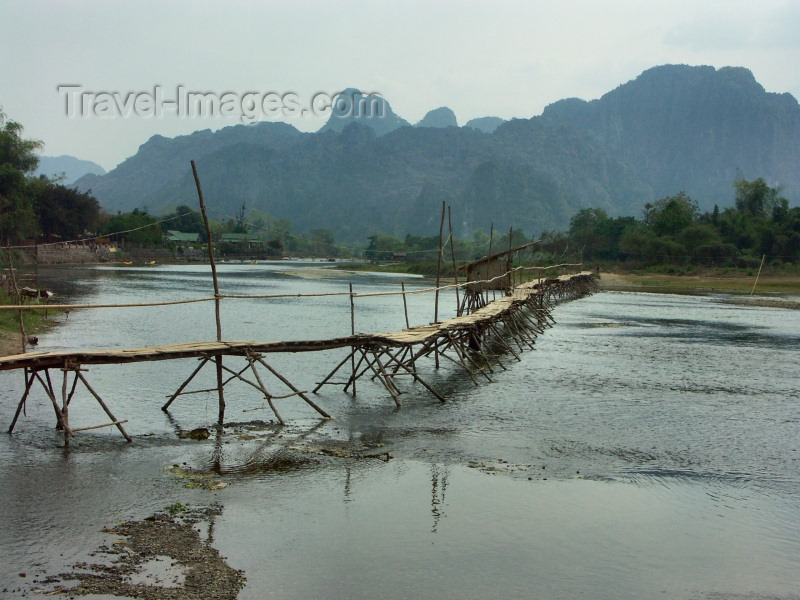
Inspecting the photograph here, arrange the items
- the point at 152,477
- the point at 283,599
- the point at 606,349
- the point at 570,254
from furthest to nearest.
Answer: the point at 570,254 < the point at 606,349 < the point at 152,477 < the point at 283,599

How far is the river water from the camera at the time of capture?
259 inches

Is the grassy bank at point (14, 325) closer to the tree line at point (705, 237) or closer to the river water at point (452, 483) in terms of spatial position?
the river water at point (452, 483)

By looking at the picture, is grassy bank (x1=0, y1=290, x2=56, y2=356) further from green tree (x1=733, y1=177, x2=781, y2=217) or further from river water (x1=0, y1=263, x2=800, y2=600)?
green tree (x1=733, y1=177, x2=781, y2=217)

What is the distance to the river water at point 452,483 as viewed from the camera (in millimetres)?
6566

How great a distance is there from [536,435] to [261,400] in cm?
507

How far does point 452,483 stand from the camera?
8.87m

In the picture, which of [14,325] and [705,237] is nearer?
[14,325]

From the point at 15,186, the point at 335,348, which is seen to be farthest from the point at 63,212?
the point at 335,348

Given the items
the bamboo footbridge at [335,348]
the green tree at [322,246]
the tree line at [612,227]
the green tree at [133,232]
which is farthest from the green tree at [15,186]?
the green tree at [322,246]

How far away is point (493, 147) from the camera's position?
198 meters

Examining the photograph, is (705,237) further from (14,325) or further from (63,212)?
(63,212)

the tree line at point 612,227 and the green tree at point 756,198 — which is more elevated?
the green tree at point 756,198

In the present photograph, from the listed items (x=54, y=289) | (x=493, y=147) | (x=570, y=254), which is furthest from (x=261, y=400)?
(x=493, y=147)

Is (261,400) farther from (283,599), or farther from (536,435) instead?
(283,599)
